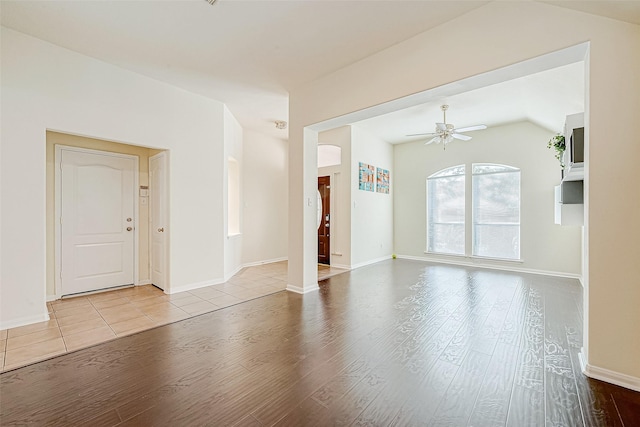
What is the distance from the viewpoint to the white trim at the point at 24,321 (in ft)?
9.42

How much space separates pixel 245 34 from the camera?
296 cm

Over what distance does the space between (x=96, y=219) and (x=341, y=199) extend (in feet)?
14.5

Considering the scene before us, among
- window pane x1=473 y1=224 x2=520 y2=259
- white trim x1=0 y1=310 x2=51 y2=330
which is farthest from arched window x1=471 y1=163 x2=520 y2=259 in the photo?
white trim x1=0 y1=310 x2=51 y2=330

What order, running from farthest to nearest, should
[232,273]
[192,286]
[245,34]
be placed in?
[232,273] < [192,286] < [245,34]

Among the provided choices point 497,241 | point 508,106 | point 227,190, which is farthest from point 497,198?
point 227,190

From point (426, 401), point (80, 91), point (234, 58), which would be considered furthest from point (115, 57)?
point (426, 401)

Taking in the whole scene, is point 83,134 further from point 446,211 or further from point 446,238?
point 446,238

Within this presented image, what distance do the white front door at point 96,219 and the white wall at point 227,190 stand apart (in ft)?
4.73

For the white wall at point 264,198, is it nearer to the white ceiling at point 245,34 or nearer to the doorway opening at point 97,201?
the doorway opening at point 97,201

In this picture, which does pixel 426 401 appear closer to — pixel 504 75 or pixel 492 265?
pixel 504 75

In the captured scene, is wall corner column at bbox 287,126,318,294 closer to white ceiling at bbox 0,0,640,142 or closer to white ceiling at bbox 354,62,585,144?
white ceiling at bbox 0,0,640,142

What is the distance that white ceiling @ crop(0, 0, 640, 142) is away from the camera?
2.55 m

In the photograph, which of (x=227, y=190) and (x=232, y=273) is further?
(x=232, y=273)

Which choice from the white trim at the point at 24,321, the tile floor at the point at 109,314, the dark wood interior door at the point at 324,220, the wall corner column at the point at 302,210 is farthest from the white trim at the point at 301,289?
the white trim at the point at 24,321
